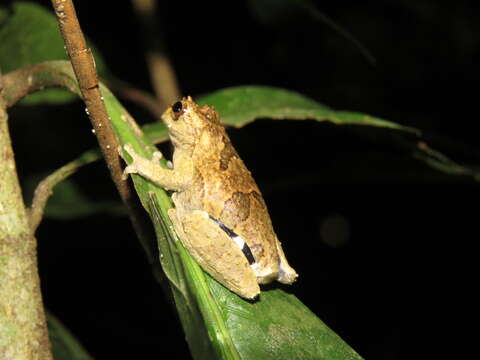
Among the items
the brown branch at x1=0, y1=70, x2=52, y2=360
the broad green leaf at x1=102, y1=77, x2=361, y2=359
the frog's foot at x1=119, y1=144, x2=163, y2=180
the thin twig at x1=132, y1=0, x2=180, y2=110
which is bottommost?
the broad green leaf at x1=102, y1=77, x2=361, y2=359

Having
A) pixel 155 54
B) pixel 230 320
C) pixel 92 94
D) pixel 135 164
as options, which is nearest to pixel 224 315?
pixel 230 320

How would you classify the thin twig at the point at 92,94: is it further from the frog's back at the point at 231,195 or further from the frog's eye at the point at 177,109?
the frog's eye at the point at 177,109

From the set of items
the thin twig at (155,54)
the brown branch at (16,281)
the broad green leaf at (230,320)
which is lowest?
the broad green leaf at (230,320)

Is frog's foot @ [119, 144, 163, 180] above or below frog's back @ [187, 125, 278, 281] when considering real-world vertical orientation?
above

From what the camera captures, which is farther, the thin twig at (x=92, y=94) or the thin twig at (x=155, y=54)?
the thin twig at (x=155, y=54)

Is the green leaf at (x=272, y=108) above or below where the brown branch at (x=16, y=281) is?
above

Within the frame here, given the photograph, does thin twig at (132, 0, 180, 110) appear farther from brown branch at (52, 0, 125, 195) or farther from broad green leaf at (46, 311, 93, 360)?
brown branch at (52, 0, 125, 195)

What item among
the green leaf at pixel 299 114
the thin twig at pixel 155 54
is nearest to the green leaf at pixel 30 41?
the thin twig at pixel 155 54

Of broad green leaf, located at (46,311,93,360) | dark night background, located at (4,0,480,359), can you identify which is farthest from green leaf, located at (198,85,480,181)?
dark night background, located at (4,0,480,359)
